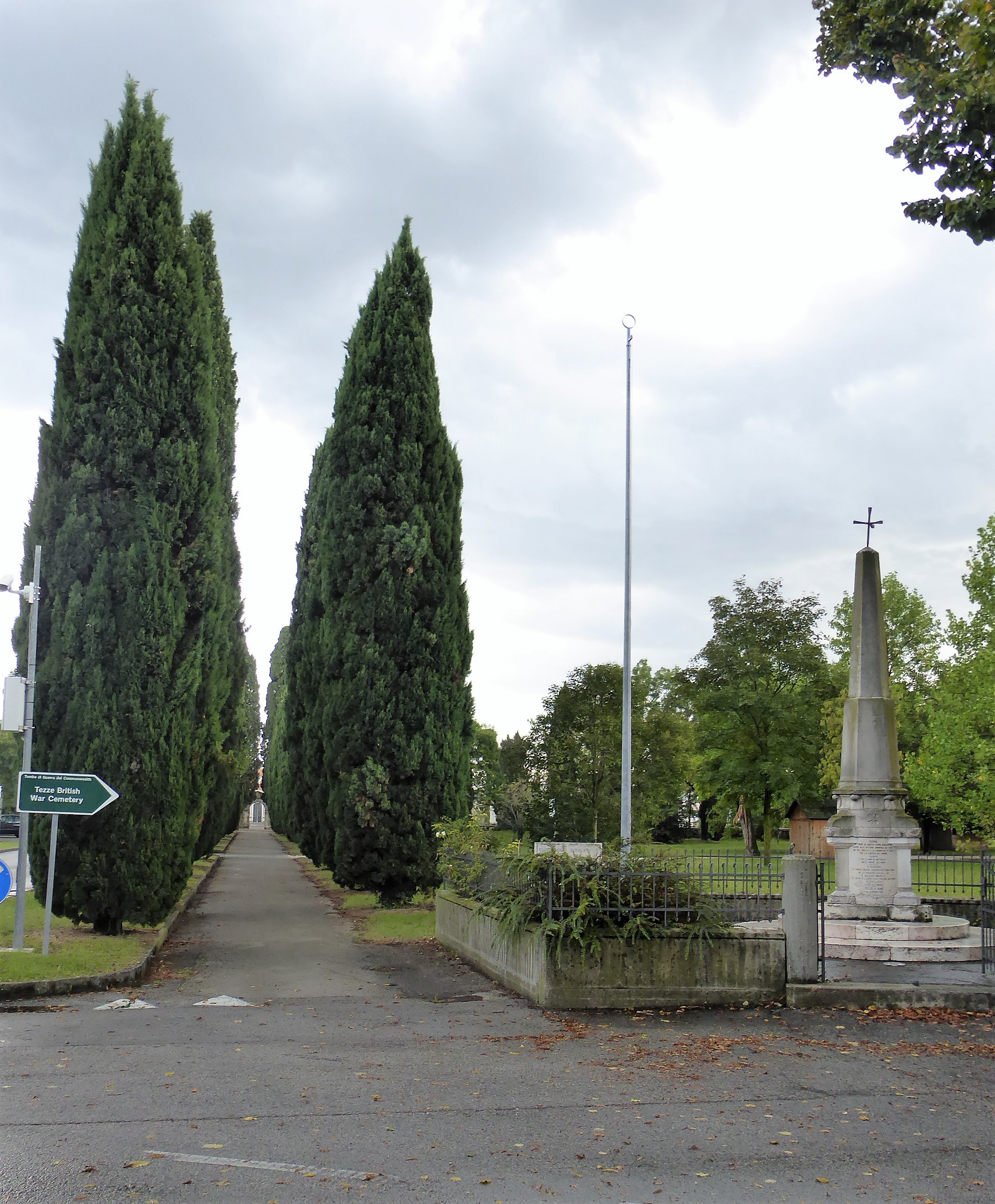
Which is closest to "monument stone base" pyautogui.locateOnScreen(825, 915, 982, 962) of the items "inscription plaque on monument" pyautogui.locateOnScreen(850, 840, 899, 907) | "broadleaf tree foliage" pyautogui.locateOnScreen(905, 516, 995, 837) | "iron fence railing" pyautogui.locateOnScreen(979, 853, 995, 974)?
"inscription plaque on monument" pyautogui.locateOnScreen(850, 840, 899, 907)

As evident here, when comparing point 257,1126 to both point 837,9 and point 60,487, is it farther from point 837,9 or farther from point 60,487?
point 60,487

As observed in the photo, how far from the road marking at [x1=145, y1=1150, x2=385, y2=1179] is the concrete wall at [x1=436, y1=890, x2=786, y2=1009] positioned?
17.1ft

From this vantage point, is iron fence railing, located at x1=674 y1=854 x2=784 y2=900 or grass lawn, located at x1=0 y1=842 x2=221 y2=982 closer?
iron fence railing, located at x1=674 y1=854 x2=784 y2=900

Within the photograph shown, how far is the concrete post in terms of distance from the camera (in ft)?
34.6

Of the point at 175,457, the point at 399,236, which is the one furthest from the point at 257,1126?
the point at 399,236

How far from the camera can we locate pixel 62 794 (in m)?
12.9

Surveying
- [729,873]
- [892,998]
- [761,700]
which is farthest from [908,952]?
[761,700]

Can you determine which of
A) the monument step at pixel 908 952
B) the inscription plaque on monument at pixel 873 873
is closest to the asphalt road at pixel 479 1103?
the monument step at pixel 908 952

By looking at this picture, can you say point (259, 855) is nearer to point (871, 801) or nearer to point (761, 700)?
point (761, 700)

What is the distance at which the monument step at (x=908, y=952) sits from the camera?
13.4 m

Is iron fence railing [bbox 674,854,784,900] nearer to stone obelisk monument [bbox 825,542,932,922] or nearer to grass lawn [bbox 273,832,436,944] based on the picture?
stone obelisk monument [bbox 825,542,932,922]

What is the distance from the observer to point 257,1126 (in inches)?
240

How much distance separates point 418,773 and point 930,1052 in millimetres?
13151

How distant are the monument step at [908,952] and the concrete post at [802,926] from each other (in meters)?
3.19
